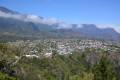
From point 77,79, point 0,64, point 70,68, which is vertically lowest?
point 70,68

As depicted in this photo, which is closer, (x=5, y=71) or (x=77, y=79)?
(x=5, y=71)

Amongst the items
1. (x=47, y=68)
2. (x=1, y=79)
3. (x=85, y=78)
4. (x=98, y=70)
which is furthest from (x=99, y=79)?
(x=47, y=68)

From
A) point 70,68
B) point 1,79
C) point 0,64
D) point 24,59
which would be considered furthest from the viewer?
point 70,68

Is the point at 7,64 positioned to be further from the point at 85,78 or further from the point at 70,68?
the point at 70,68

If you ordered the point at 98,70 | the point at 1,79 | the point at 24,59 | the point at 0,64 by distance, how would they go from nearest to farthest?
the point at 1,79 → the point at 98,70 → the point at 0,64 → the point at 24,59

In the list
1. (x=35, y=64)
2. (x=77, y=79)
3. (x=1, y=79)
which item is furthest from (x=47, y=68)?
(x=1, y=79)

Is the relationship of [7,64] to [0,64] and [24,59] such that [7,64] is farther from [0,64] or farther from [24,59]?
[24,59]

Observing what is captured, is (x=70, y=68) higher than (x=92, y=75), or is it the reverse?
(x=92, y=75)

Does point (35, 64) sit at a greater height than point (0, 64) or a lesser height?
lesser

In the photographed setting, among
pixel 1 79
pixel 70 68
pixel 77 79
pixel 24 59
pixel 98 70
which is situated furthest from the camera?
pixel 70 68
